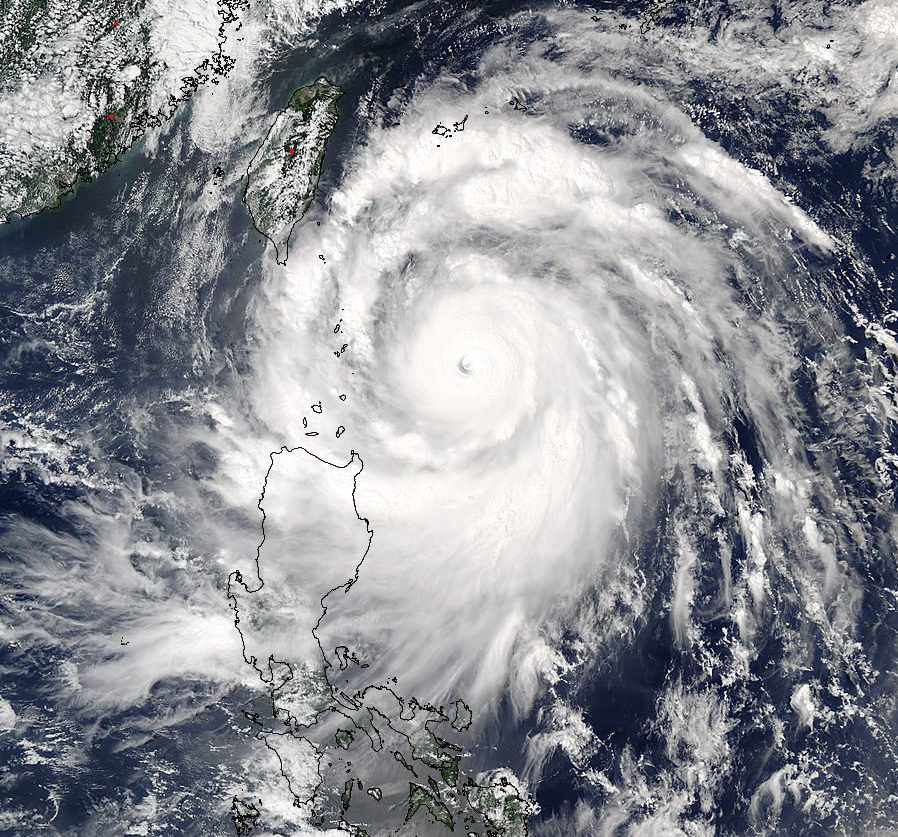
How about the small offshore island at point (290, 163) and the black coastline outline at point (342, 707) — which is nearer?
the black coastline outline at point (342, 707)

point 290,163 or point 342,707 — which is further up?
point 290,163

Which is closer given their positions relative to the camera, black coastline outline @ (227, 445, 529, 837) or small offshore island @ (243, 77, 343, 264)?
black coastline outline @ (227, 445, 529, 837)

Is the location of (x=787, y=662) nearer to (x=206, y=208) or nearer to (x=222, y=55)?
(x=206, y=208)

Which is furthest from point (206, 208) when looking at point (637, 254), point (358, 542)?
point (637, 254)

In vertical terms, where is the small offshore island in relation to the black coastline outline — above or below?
above

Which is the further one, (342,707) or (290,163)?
(290,163)

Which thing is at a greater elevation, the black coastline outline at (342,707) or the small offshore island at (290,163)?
the small offshore island at (290,163)

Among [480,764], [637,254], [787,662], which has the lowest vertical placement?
[480,764]

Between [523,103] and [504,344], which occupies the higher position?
[523,103]
